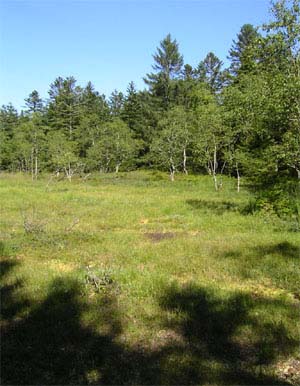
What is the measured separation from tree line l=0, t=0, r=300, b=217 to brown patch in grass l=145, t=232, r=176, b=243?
4249 mm

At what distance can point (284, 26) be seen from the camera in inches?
489

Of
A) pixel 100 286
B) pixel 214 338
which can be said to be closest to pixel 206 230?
pixel 100 286

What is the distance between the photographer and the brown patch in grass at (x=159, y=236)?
12086mm

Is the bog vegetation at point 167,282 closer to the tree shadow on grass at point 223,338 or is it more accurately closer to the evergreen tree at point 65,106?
the tree shadow on grass at point 223,338

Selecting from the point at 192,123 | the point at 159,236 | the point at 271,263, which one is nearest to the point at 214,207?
the point at 159,236

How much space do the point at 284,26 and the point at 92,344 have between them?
11114 millimetres

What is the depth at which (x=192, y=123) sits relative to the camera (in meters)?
52.0

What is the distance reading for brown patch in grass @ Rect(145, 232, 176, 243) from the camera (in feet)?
39.7

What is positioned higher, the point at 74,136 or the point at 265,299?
the point at 74,136

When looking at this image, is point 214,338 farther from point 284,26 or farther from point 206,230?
point 284,26

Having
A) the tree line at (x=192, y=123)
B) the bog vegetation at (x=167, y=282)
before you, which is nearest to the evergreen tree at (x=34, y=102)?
the tree line at (x=192, y=123)

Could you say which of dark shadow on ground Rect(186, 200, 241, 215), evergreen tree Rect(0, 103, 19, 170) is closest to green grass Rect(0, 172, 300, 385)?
dark shadow on ground Rect(186, 200, 241, 215)

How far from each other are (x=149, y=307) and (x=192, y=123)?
46976mm

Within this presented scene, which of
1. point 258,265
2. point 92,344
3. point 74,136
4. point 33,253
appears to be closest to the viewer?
point 92,344
